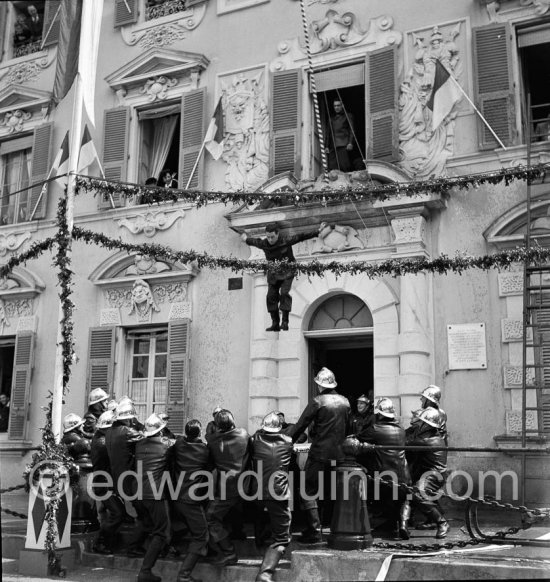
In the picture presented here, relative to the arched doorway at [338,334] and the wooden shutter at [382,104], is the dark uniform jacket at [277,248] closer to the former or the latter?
the arched doorway at [338,334]

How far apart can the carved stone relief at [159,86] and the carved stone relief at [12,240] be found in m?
3.67

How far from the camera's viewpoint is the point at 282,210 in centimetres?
1219

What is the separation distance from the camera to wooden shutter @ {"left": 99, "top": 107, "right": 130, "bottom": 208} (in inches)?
564

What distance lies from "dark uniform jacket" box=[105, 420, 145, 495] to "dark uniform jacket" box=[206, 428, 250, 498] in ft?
2.72

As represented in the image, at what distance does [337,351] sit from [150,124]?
5.87 metres

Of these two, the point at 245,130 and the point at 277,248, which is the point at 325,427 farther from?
the point at 245,130

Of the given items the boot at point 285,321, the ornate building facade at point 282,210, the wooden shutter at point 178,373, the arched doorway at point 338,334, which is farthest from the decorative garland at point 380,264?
the wooden shutter at point 178,373

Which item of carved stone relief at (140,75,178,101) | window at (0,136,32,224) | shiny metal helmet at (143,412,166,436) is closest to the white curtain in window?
carved stone relief at (140,75,178,101)

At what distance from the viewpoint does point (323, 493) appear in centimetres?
800

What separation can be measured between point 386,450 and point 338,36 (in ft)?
25.1

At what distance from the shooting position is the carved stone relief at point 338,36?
12.5 m

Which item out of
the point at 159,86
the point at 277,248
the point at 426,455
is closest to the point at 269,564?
the point at 426,455

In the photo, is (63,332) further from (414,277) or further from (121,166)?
(121,166)

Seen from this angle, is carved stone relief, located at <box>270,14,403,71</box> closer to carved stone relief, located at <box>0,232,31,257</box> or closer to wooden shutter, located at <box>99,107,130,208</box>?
wooden shutter, located at <box>99,107,130,208</box>
